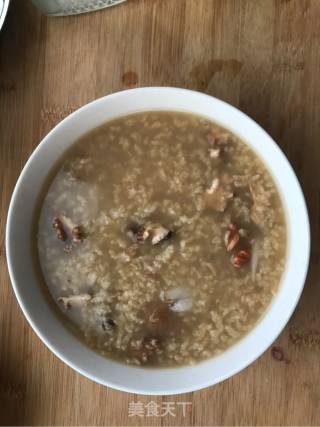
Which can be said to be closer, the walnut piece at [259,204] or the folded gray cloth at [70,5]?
the walnut piece at [259,204]

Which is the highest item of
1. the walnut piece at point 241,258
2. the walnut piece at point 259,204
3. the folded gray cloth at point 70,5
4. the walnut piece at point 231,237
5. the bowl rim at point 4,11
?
the folded gray cloth at point 70,5

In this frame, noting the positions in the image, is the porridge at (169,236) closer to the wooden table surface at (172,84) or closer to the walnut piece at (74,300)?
the walnut piece at (74,300)

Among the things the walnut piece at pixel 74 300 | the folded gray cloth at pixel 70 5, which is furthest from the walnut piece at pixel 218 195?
the folded gray cloth at pixel 70 5

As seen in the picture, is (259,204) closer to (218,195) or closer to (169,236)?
(218,195)

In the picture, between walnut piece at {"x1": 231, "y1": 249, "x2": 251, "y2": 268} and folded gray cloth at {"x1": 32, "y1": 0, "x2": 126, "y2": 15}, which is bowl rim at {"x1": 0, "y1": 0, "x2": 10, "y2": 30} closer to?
folded gray cloth at {"x1": 32, "y1": 0, "x2": 126, "y2": 15}

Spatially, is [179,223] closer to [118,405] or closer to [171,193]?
[171,193]
